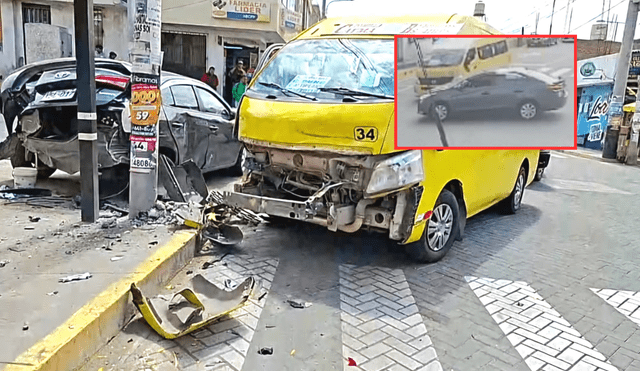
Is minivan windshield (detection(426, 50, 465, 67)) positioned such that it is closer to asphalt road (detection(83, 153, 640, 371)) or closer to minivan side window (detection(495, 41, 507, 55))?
minivan side window (detection(495, 41, 507, 55))

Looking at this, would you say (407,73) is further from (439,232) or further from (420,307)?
(420,307)

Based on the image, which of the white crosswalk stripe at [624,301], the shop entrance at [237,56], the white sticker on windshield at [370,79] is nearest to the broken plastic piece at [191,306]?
the white sticker on windshield at [370,79]

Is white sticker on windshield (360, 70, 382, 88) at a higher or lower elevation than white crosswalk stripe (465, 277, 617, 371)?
higher

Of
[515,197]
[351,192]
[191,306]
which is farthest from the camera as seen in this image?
[515,197]

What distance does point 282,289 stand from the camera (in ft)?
15.0

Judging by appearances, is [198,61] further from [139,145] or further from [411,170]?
[411,170]

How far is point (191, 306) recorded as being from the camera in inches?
154

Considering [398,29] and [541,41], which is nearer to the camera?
[541,41]

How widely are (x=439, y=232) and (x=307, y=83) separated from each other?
77.3 inches

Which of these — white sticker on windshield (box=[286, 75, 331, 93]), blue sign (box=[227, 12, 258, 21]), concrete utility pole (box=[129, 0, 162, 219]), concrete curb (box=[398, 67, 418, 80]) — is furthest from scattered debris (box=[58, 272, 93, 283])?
blue sign (box=[227, 12, 258, 21])

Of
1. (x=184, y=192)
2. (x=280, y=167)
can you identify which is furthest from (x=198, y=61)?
(x=280, y=167)

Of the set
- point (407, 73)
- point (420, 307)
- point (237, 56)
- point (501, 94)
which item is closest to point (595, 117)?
point (237, 56)

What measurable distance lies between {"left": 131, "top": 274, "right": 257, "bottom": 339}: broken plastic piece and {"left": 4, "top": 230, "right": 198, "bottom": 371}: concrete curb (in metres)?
0.15

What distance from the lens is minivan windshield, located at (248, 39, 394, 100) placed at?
16.2ft
